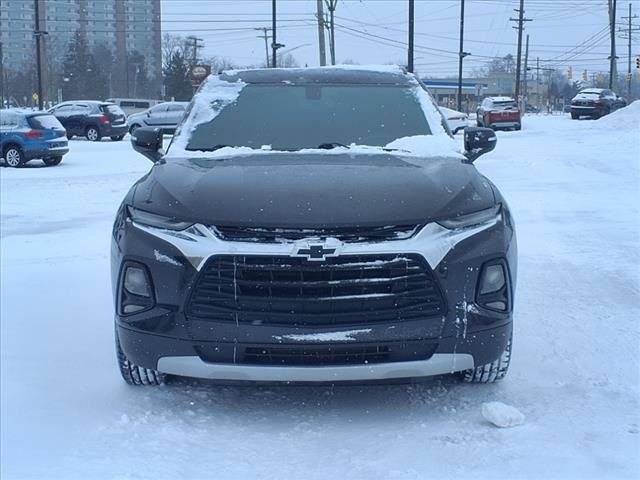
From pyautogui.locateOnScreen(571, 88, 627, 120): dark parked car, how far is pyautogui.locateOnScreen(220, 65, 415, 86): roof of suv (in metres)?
37.3

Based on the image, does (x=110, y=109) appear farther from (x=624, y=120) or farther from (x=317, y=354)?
(x=317, y=354)

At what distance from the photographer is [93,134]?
100ft

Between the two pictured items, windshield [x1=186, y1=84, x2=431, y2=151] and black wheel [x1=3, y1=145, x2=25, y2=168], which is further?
black wheel [x1=3, y1=145, x2=25, y2=168]

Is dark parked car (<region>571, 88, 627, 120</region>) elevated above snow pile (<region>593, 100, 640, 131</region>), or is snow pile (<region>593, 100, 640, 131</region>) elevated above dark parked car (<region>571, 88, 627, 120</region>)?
dark parked car (<region>571, 88, 627, 120</region>)

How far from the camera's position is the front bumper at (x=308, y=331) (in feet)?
11.0

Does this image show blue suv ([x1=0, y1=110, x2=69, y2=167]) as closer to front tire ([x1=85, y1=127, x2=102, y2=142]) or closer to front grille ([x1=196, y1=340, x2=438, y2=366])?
front tire ([x1=85, y1=127, x2=102, y2=142])

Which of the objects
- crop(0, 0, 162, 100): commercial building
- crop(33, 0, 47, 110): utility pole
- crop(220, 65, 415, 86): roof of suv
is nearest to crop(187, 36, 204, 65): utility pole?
crop(0, 0, 162, 100): commercial building

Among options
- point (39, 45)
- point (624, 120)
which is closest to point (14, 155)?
point (39, 45)

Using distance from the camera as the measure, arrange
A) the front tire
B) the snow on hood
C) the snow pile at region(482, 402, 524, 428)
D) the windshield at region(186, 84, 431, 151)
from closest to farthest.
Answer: the snow pile at region(482, 402, 524, 428) < the snow on hood < the windshield at region(186, 84, 431, 151) < the front tire

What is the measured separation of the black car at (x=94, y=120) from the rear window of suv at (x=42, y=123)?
9776 mm

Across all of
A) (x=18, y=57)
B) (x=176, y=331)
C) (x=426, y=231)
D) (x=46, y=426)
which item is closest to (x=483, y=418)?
(x=426, y=231)

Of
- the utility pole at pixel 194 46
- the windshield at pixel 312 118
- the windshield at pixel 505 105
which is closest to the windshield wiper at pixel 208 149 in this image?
the windshield at pixel 312 118

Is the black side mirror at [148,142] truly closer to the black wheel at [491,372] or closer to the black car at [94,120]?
the black wheel at [491,372]

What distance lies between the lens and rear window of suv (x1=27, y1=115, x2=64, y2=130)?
1989cm
